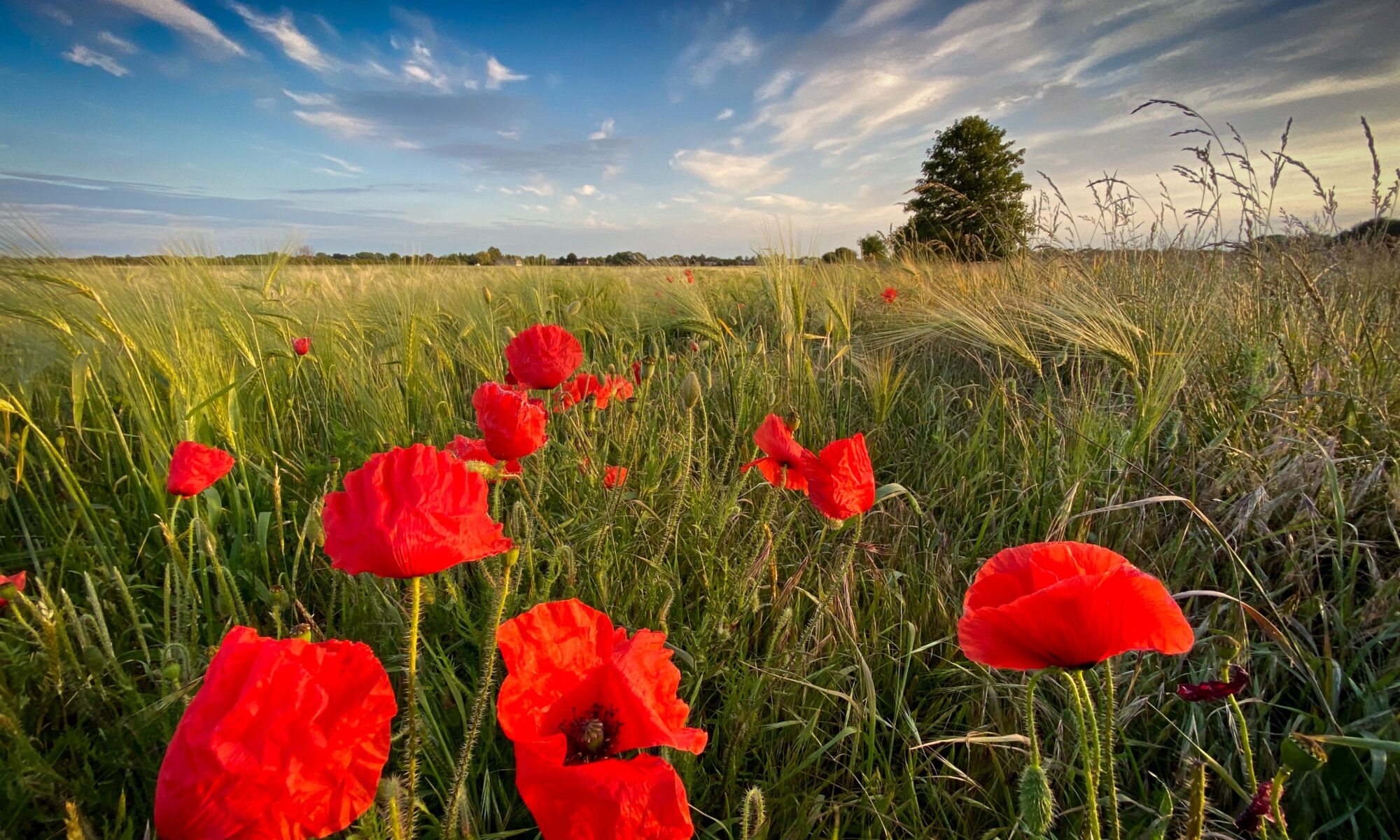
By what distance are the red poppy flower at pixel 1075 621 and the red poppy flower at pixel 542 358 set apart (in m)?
1.02

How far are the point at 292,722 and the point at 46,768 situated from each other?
2.20 ft

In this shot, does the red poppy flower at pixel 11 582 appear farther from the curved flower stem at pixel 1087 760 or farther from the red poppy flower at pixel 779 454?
the curved flower stem at pixel 1087 760

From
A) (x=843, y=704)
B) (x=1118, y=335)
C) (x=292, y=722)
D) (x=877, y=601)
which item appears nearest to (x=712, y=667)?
(x=843, y=704)

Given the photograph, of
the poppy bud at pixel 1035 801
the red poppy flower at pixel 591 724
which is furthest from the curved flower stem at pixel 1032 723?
the red poppy flower at pixel 591 724

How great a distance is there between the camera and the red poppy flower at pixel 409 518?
61cm

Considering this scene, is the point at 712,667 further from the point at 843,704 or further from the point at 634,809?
the point at 634,809

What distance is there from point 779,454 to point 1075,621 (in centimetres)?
75

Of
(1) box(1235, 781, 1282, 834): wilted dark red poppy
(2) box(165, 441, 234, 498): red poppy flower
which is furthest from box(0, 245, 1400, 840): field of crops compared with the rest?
(2) box(165, 441, 234, 498): red poppy flower

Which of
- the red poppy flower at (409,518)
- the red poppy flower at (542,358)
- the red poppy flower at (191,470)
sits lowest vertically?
the red poppy flower at (191,470)

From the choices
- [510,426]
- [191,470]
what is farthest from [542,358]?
[191,470]

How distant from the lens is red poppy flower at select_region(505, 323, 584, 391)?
4.64ft

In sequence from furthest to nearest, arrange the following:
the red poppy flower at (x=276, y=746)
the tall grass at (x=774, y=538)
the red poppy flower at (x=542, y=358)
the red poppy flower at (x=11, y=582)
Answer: the red poppy flower at (x=542, y=358) → the tall grass at (x=774, y=538) → the red poppy flower at (x=11, y=582) → the red poppy flower at (x=276, y=746)

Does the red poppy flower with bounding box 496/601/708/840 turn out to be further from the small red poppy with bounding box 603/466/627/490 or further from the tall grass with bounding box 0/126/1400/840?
the small red poppy with bounding box 603/466/627/490

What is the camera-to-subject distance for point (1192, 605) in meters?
1.60
